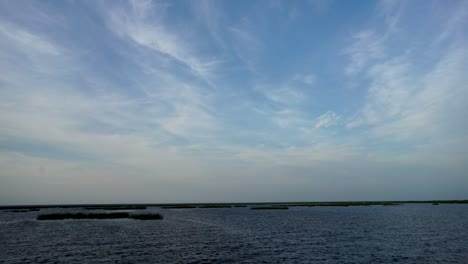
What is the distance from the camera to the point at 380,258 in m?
35.3

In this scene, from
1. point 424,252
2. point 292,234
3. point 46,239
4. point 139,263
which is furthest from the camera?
point 292,234

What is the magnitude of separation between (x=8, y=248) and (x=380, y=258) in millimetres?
45348

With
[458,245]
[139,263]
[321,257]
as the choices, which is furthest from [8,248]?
[458,245]

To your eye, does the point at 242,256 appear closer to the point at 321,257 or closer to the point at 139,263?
the point at 321,257

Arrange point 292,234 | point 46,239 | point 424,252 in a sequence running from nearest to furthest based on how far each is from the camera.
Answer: point 424,252 → point 46,239 → point 292,234

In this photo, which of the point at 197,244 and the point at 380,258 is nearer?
the point at 380,258

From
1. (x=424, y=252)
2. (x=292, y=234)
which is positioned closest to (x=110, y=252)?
(x=292, y=234)

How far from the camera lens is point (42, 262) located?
3356cm

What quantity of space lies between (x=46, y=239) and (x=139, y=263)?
84.8 feet

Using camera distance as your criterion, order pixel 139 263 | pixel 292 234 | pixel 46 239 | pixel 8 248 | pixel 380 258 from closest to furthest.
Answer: pixel 139 263 < pixel 380 258 < pixel 8 248 < pixel 46 239 < pixel 292 234

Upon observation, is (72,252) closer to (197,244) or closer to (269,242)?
(197,244)

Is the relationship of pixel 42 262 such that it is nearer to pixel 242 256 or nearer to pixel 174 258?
pixel 174 258

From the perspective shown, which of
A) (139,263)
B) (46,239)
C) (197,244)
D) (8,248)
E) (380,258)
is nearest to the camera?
(139,263)

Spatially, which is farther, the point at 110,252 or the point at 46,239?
the point at 46,239
